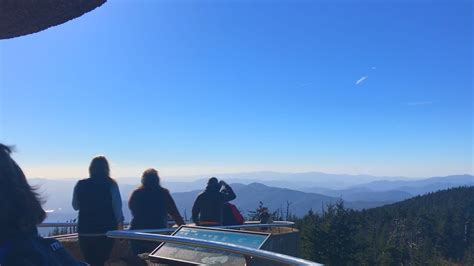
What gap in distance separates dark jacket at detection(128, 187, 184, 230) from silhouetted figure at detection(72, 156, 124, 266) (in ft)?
1.34

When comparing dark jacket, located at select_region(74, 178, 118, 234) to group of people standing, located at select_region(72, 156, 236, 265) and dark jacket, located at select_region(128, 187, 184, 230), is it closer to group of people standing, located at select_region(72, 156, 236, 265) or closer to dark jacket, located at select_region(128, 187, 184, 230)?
group of people standing, located at select_region(72, 156, 236, 265)

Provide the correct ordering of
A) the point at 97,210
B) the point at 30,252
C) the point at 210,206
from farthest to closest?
the point at 210,206 → the point at 97,210 → the point at 30,252

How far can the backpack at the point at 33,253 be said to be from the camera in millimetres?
1732

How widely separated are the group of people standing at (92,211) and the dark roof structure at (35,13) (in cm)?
131

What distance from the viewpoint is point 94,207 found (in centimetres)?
515

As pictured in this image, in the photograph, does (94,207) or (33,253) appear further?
(94,207)

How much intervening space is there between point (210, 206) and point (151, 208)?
142 cm

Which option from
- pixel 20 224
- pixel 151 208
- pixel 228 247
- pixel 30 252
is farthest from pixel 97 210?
pixel 30 252

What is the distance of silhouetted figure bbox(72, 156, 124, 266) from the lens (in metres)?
5.00

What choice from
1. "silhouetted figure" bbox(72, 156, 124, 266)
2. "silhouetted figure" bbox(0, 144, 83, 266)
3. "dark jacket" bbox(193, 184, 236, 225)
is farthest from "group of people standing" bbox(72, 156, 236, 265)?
"silhouetted figure" bbox(0, 144, 83, 266)

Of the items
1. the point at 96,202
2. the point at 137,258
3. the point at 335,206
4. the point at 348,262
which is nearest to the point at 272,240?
the point at 137,258

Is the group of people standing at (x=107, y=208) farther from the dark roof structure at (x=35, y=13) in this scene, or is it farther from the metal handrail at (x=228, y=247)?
the dark roof structure at (x=35, y=13)

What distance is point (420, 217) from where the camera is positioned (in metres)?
31.6

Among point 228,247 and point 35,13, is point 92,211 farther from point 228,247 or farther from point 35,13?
point 228,247
